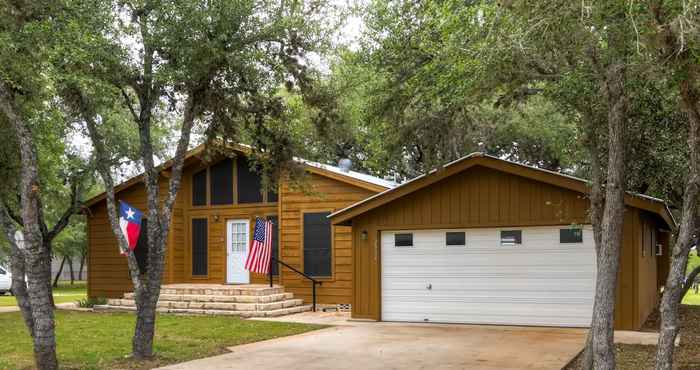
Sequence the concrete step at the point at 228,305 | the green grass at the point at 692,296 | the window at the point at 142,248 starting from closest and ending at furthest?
the concrete step at the point at 228,305 < the window at the point at 142,248 < the green grass at the point at 692,296

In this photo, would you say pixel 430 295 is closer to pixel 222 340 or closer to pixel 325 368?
pixel 222 340

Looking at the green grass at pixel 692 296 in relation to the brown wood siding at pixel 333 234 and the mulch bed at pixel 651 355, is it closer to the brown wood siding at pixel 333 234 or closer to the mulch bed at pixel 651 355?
the mulch bed at pixel 651 355

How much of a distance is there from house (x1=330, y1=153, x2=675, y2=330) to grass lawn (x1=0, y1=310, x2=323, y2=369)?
7.28 ft

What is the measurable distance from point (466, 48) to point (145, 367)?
5.43 meters

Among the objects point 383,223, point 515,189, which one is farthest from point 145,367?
point 515,189

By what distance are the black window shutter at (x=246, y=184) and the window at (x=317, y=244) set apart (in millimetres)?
1607

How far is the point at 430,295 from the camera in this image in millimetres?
13500

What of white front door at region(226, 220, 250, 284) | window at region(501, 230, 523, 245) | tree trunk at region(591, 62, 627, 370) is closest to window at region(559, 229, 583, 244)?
window at region(501, 230, 523, 245)

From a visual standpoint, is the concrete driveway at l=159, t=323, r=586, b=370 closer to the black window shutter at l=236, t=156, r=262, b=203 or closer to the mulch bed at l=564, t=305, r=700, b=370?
the mulch bed at l=564, t=305, r=700, b=370

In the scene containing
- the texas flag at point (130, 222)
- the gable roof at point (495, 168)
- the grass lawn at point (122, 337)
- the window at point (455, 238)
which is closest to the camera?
the grass lawn at point (122, 337)

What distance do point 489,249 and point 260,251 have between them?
501 centimetres

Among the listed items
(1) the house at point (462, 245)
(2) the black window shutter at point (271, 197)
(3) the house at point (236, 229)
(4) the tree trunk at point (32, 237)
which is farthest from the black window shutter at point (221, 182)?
(4) the tree trunk at point (32, 237)

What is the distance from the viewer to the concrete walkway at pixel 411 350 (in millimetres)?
8516

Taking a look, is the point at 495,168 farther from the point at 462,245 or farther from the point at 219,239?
the point at 219,239
